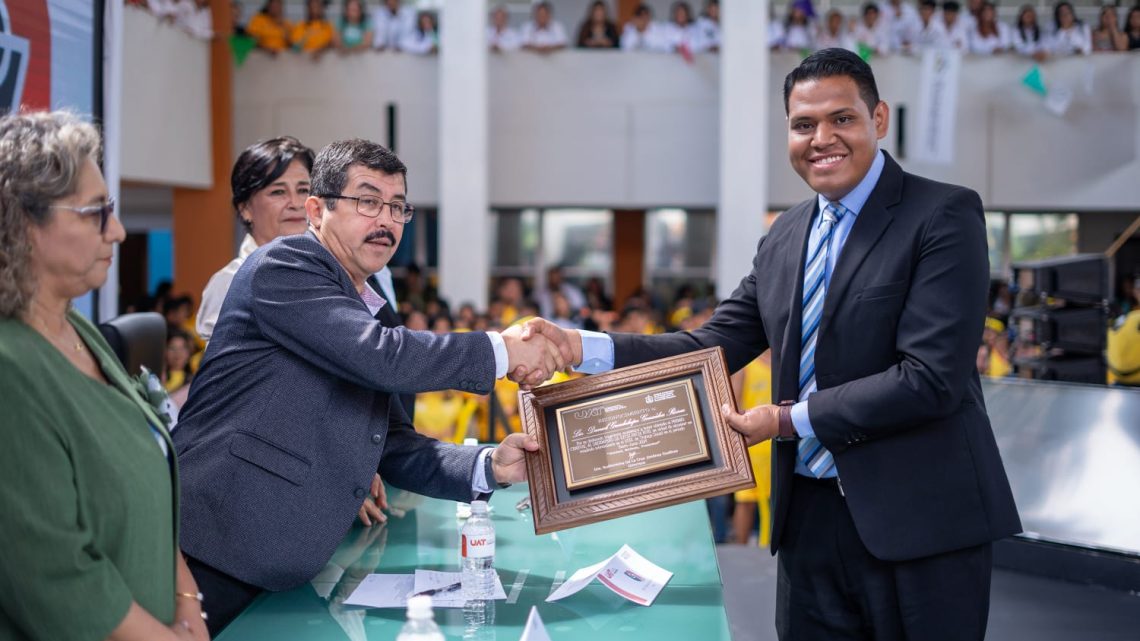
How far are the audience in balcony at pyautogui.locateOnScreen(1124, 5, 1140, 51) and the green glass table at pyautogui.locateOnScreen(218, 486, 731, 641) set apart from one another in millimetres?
12636

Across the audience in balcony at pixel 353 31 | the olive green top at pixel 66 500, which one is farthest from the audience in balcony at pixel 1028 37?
the olive green top at pixel 66 500

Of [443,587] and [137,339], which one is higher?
[137,339]

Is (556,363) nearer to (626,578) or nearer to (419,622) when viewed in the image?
(626,578)

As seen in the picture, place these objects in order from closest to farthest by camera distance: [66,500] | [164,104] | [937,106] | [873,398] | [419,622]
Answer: [66,500] → [419,622] → [873,398] → [164,104] → [937,106]

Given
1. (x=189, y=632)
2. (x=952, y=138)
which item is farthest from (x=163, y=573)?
(x=952, y=138)

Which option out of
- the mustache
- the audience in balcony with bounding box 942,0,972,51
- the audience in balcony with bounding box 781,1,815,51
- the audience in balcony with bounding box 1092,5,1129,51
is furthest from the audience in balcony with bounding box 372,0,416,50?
the mustache

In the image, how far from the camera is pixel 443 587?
240cm

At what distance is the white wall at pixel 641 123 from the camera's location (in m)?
12.7

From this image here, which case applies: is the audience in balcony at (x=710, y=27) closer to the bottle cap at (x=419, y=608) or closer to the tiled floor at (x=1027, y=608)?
the tiled floor at (x=1027, y=608)

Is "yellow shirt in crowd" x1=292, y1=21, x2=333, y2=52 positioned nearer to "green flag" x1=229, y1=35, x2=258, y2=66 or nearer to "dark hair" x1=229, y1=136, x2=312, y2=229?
"green flag" x1=229, y1=35, x2=258, y2=66

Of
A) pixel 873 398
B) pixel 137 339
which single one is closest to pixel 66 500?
pixel 873 398

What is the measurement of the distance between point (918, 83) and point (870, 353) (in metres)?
11.6

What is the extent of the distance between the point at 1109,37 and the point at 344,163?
13.4 meters

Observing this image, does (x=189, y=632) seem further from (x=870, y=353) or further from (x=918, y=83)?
(x=918, y=83)
